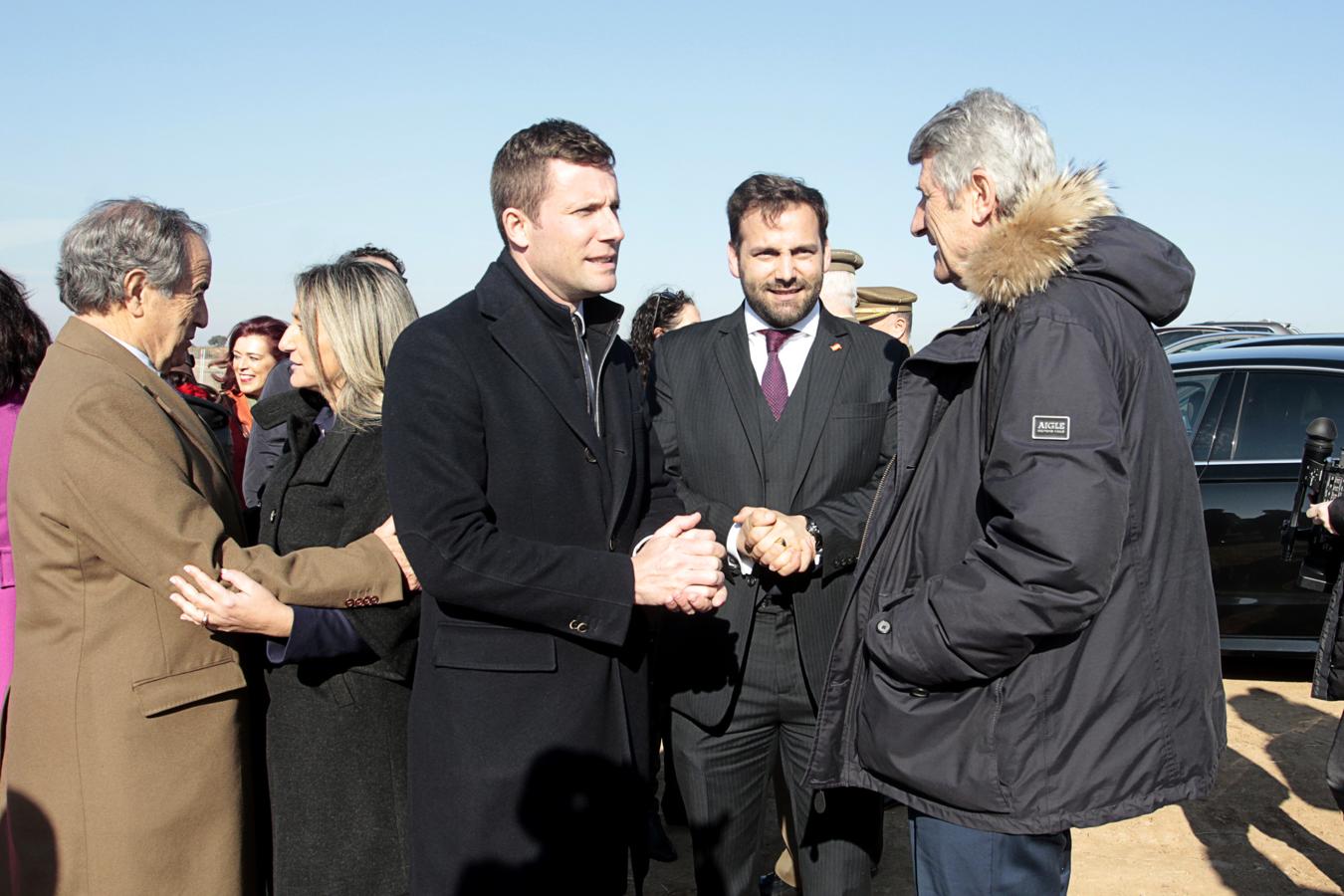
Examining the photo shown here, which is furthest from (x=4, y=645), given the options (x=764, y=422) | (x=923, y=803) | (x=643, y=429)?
(x=923, y=803)

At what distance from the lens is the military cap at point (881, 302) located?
649cm

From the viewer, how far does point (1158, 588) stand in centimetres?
216

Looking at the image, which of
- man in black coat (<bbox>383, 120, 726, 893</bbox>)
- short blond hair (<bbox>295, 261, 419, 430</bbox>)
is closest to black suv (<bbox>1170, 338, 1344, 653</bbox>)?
man in black coat (<bbox>383, 120, 726, 893</bbox>)

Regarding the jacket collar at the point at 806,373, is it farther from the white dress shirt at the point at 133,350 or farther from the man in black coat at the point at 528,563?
the white dress shirt at the point at 133,350

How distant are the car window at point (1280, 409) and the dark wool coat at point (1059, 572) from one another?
15.8 ft

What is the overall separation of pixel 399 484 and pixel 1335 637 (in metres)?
3.20

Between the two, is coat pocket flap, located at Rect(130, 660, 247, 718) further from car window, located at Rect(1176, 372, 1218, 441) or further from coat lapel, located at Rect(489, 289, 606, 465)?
car window, located at Rect(1176, 372, 1218, 441)

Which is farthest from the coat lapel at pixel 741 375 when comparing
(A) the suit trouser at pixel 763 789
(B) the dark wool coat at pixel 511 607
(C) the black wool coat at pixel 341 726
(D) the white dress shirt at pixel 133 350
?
(D) the white dress shirt at pixel 133 350

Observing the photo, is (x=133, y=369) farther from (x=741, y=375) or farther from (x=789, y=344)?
(x=789, y=344)

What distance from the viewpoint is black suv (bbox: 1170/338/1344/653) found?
6.35 meters

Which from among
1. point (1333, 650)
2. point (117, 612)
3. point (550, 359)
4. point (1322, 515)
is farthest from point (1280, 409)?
point (117, 612)

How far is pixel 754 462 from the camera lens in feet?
11.2

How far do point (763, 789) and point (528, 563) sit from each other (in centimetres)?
151

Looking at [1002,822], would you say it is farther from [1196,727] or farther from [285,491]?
[285,491]
